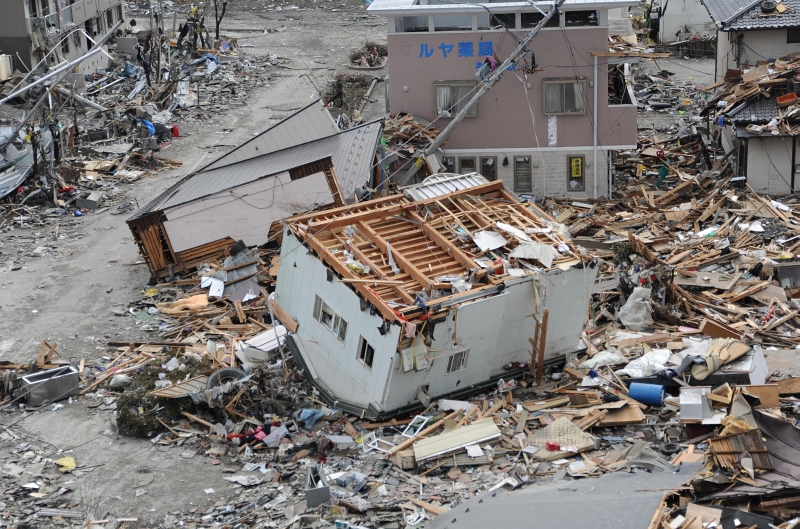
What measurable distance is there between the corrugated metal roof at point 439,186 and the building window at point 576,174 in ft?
32.4

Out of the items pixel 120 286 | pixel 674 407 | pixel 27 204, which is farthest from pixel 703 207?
pixel 27 204

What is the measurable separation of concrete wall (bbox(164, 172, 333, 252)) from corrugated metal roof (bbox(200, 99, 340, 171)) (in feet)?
10.3

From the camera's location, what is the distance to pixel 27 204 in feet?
107

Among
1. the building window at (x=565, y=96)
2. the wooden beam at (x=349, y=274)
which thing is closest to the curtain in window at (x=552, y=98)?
the building window at (x=565, y=96)

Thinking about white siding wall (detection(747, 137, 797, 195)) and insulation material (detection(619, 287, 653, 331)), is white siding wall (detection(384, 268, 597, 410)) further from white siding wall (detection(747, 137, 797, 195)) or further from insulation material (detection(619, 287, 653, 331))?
white siding wall (detection(747, 137, 797, 195))

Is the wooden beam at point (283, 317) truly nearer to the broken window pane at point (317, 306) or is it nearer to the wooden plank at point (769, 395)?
the broken window pane at point (317, 306)

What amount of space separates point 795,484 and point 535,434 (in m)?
5.98

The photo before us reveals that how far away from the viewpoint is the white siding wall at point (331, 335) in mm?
18219

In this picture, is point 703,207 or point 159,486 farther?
point 703,207

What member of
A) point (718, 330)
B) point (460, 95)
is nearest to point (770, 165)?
point (460, 95)

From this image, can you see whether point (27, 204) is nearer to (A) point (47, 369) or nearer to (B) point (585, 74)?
(A) point (47, 369)

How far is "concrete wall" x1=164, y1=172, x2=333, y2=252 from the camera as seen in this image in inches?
1086

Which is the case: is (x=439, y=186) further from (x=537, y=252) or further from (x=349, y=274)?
(x=349, y=274)

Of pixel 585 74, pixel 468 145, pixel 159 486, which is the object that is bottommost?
pixel 159 486
